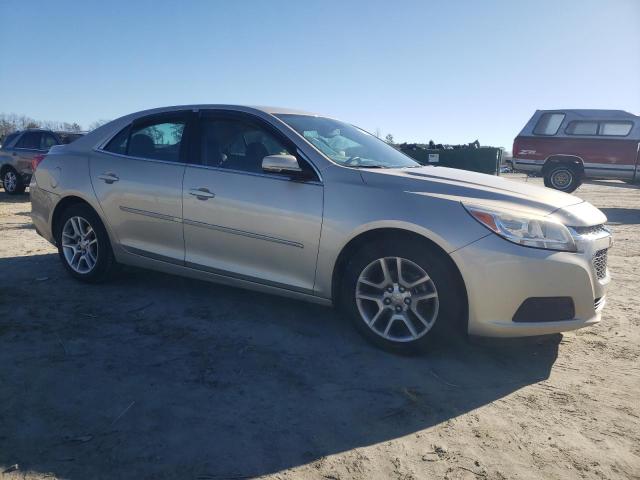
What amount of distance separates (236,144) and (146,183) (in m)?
0.85

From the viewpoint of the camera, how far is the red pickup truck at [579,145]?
1386 centimetres

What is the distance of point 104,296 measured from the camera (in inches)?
170

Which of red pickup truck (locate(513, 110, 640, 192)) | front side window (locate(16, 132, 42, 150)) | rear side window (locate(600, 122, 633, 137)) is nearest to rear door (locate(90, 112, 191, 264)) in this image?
front side window (locate(16, 132, 42, 150))

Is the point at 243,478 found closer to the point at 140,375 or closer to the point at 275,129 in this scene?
the point at 140,375

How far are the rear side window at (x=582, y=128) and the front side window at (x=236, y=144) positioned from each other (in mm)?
13077

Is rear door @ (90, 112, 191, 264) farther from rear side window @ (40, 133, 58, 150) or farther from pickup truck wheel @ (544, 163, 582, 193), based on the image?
pickup truck wheel @ (544, 163, 582, 193)

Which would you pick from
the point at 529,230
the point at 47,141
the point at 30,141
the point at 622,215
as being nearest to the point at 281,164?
the point at 529,230

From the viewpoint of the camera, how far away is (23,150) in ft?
41.1

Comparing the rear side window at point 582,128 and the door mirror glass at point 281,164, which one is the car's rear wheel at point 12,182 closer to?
the door mirror glass at point 281,164

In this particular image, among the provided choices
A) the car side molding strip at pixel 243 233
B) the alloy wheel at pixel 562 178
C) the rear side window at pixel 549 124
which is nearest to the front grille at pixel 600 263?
the car side molding strip at pixel 243 233

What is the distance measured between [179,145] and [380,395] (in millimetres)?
2601

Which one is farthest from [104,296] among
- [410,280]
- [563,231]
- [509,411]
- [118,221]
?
[563,231]

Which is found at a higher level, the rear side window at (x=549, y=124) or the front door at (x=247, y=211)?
the rear side window at (x=549, y=124)

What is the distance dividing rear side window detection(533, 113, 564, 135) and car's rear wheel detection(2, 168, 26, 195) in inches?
557
